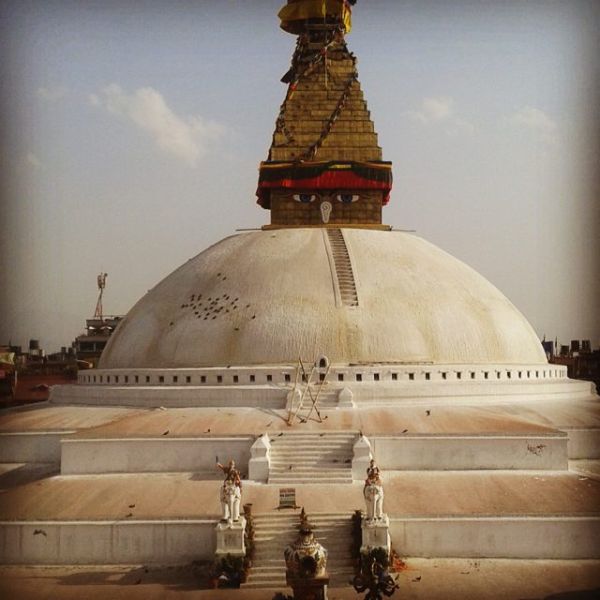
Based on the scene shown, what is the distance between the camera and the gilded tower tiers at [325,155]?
25672 mm

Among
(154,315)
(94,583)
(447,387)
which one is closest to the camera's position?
(94,583)

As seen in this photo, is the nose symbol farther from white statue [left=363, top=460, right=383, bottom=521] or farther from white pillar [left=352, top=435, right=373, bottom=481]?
white statue [left=363, top=460, right=383, bottom=521]

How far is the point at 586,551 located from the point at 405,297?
889 cm

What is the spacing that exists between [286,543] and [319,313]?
819cm

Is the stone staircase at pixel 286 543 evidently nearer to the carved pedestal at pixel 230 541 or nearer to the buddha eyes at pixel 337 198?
the carved pedestal at pixel 230 541

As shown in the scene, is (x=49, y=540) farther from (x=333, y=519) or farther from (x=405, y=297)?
(x=405, y=297)

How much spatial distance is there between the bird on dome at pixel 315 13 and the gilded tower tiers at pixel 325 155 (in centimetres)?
95

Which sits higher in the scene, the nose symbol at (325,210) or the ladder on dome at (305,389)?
the nose symbol at (325,210)

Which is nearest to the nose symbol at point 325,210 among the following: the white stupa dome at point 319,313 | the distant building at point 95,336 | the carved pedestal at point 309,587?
the white stupa dome at point 319,313

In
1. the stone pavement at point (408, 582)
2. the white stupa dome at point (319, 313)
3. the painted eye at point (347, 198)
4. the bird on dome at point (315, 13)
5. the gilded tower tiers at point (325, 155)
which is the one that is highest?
the bird on dome at point (315, 13)

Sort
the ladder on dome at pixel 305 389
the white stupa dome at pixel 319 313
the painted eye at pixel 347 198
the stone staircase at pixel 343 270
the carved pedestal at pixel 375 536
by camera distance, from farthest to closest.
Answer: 1. the painted eye at pixel 347 198
2. the stone staircase at pixel 343 270
3. the white stupa dome at pixel 319 313
4. the ladder on dome at pixel 305 389
5. the carved pedestal at pixel 375 536

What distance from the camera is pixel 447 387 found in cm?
2016

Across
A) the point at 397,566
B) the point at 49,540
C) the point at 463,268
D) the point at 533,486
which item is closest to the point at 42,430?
the point at 49,540

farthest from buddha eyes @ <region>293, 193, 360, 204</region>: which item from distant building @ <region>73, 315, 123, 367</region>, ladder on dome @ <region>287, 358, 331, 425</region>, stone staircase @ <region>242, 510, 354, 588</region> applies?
distant building @ <region>73, 315, 123, 367</region>
